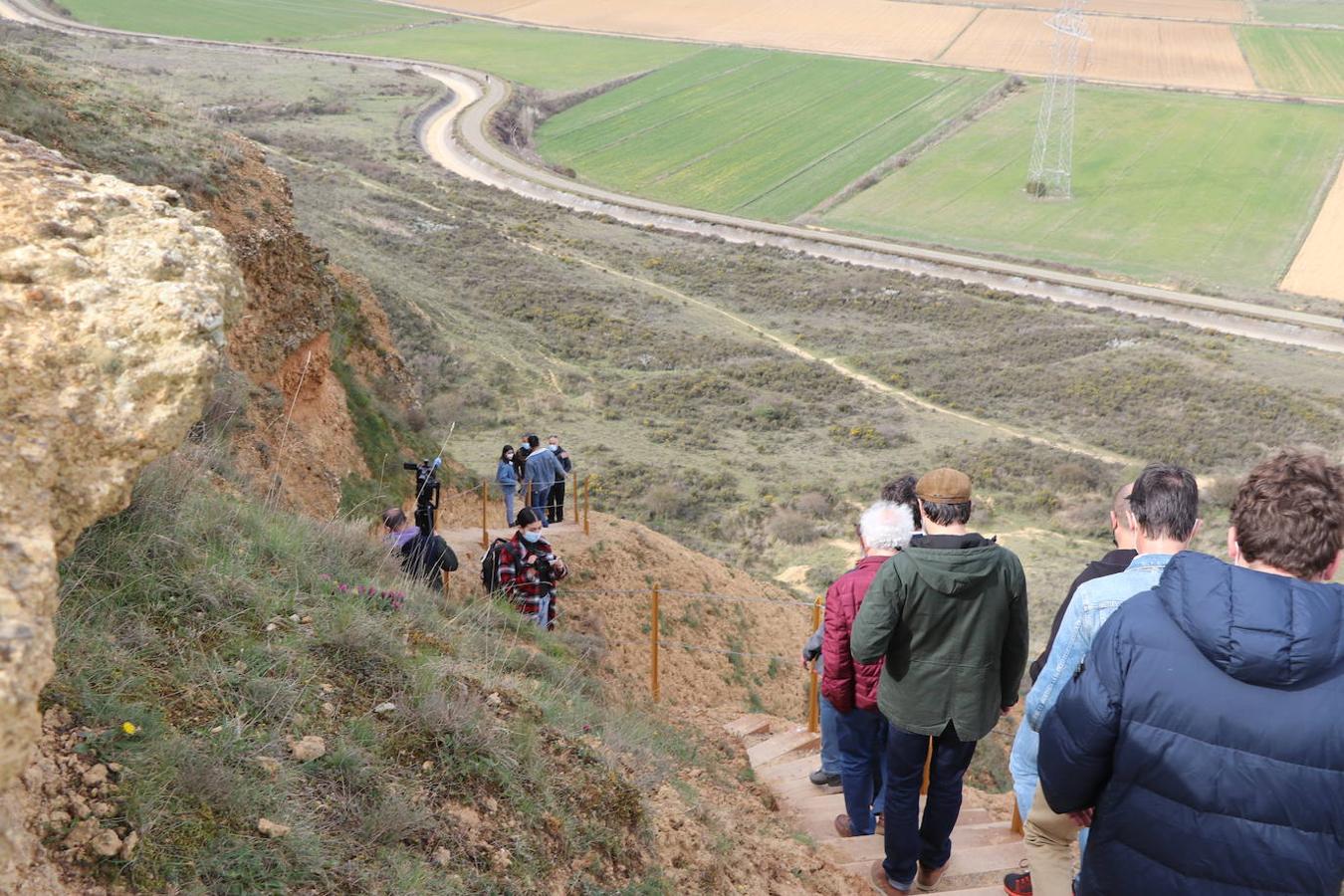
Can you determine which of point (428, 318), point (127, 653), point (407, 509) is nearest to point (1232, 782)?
point (127, 653)

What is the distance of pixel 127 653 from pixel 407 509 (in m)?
10.1

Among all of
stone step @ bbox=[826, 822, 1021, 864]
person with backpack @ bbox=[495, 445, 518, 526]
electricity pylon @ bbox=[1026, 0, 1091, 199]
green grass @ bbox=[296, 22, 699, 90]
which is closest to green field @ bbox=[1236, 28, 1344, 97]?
electricity pylon @ bbox=[1026, 0, 1091, 199]

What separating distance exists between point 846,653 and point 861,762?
811mm

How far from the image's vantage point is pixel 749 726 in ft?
28.1

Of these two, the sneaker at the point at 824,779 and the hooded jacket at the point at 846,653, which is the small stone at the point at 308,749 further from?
the sneaker at the point at 824,779

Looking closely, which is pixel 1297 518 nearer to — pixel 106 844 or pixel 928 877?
pixel 928 877

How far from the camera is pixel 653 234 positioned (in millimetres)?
54500

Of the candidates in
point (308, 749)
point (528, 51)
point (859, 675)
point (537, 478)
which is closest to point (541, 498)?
point (537, 478)

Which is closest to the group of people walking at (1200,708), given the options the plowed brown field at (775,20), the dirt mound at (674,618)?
the dirt mound at (674,618)

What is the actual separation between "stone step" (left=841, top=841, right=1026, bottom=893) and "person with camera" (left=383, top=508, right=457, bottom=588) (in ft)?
12.3

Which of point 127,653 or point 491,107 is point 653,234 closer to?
point 491,107

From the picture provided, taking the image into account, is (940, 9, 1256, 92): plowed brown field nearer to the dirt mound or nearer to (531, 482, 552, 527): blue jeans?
the dirt mound

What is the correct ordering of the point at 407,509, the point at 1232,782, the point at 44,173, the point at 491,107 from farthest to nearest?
the point at 491,107
the point at 407,509
the point at 44,173
the point at 1232,782

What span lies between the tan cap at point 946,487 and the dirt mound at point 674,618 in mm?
5061
